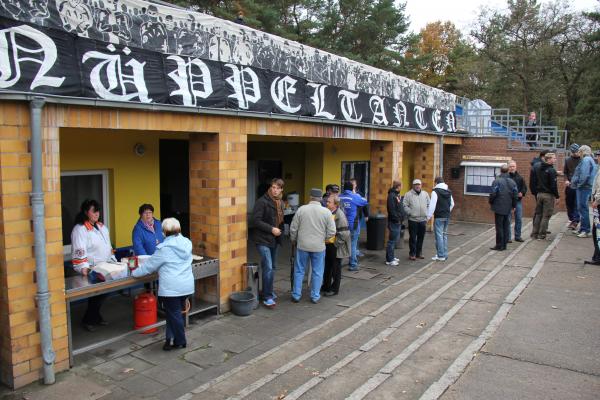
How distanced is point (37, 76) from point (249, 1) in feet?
66.9

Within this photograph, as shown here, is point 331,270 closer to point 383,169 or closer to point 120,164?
point 120,164

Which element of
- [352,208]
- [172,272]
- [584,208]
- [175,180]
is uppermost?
[175,180]

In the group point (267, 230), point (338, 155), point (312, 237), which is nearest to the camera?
point (267, 230)

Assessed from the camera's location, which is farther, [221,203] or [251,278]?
[251,278]

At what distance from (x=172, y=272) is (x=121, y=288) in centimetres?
71

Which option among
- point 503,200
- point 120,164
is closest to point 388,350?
point 120,164

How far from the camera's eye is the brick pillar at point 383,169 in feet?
39.0

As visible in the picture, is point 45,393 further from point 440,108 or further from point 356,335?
point 440,108

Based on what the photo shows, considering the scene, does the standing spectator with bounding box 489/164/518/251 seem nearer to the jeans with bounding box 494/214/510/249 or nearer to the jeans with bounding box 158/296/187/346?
the jeans with bounding box 494/214/510/249

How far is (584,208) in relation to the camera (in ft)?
36.8

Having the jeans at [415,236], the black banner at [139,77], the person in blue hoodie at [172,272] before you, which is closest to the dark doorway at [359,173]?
the jeans at [415,236]

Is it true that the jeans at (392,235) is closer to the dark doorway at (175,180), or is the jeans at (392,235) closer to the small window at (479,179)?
the dark doorway at (175,180)

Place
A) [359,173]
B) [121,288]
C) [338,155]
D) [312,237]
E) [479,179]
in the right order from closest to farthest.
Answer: [121,288] → [312,237] → [338,155] → [359,173] → [479,179]

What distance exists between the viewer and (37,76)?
4.61m
